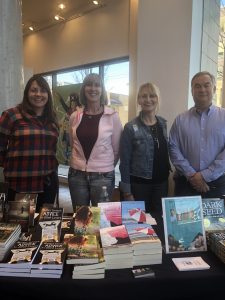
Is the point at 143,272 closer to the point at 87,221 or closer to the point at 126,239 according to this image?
the point at 126,239

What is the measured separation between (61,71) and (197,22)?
3573 mm

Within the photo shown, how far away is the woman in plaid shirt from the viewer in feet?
6.22

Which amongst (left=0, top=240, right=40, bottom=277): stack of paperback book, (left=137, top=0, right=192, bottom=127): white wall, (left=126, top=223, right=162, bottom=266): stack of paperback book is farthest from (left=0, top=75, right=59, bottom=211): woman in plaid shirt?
(left=137, top=0, right=192, bottom=127): white wall

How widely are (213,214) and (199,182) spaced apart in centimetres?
60

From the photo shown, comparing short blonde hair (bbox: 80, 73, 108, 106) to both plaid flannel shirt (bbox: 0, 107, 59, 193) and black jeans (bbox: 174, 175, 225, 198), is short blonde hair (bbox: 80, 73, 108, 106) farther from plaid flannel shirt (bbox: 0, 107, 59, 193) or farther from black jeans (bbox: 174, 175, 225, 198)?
black jeans (bbox: 174, 175, 225, 198)

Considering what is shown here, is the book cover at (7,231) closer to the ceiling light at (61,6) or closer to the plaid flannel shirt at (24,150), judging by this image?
the plaid flannel shirt at (24,150)

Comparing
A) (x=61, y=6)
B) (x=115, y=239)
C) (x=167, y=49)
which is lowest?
(x=115, y=239)

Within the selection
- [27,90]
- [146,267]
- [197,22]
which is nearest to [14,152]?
[27,90]

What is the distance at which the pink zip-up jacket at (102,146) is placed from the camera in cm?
198

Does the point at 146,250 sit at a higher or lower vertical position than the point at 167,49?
lower

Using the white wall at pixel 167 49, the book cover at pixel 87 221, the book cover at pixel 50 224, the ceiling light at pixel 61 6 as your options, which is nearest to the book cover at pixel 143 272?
the book cover at pixel 87 221

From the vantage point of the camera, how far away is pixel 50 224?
4.57 ft

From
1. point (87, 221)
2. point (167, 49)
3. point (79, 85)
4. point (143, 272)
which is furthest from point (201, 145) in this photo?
point (79, 85)

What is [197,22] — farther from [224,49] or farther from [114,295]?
[114,295]
